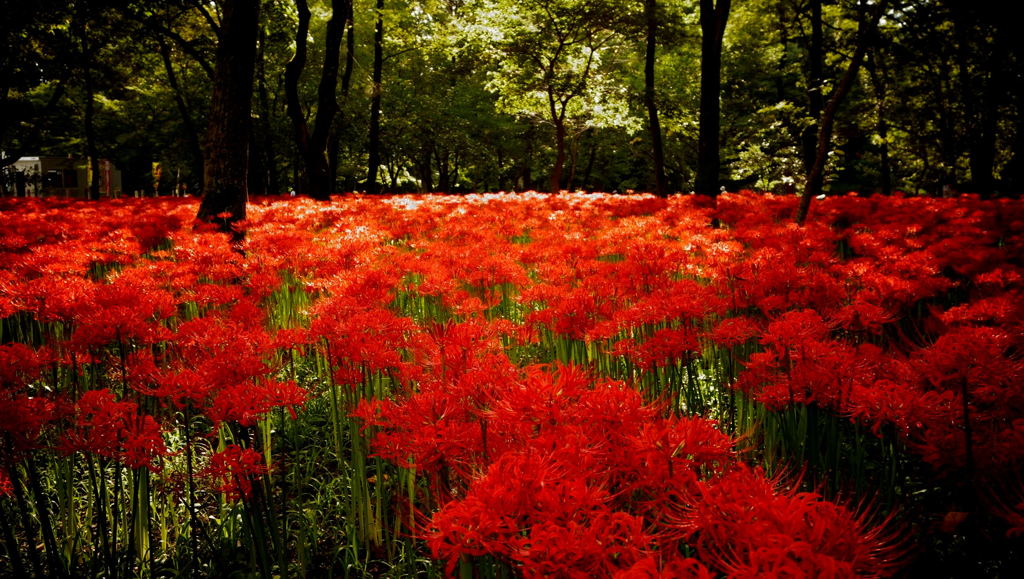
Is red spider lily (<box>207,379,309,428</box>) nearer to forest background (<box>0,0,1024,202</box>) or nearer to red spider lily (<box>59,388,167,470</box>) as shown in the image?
red spider lily (<box>59,388,167,470</box>)

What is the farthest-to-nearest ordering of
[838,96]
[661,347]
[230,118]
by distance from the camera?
[230,118]
[838,96]
[661,347]

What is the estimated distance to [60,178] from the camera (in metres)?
38.1

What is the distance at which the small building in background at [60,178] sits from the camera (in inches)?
1074

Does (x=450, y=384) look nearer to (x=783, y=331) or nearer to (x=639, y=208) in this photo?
(x=783, y=331)

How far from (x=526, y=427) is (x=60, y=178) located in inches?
1975

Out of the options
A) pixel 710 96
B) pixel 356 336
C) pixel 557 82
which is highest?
pixel 557 82

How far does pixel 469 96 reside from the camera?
27.5 m

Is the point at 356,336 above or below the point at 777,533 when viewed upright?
above

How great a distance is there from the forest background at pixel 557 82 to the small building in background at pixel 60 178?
219cm

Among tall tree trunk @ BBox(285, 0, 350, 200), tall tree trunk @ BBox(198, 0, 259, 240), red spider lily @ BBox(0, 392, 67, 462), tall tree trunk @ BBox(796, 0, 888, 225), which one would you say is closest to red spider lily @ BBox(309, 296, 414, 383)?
red spider lily @ BBox(0, 392, 67, 462)

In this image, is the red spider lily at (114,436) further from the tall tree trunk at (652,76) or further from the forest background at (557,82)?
the tall tree trunk at (652,76)

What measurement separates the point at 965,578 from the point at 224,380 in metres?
2.83

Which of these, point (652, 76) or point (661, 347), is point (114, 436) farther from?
point (652, 76)

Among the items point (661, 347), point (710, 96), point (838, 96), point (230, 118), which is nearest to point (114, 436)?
point (661, 347)
